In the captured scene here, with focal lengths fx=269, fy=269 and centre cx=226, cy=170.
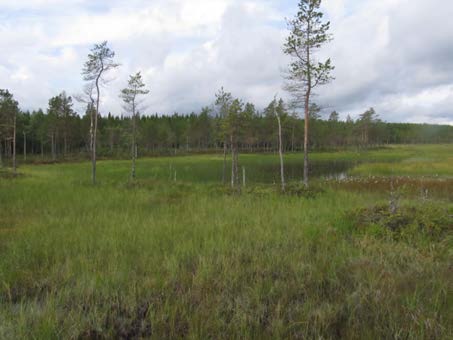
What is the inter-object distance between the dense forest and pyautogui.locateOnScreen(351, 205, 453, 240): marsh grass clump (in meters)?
12.5

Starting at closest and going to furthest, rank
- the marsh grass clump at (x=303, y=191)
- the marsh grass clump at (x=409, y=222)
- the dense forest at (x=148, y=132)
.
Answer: the marsh grass clump at (x=409, y=222) → the marsh grass clump at (x=303, y=191) → the dense forest at (x=148, y=132)

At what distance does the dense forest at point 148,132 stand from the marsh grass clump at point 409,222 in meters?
12.5

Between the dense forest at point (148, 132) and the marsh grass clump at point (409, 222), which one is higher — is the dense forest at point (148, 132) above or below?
above

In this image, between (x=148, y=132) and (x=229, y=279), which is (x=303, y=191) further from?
(x=148, y=132)

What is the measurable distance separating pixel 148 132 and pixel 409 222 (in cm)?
8154

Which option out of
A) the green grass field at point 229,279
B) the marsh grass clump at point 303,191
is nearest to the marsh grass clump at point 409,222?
the green grass field at point 229,279

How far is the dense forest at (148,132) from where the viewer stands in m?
43.8

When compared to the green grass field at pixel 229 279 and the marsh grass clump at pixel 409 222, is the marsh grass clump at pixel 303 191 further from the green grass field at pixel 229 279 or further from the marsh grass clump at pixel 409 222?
the green grass field at pixel 229 279

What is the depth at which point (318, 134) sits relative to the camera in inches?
3969

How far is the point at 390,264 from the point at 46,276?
18.7 ft

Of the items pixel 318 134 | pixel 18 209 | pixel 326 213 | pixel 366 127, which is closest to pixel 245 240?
pixel 326 213

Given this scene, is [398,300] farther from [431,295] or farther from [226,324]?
[226,324]

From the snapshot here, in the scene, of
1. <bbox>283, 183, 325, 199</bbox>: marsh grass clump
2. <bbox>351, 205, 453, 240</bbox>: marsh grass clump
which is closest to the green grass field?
<bbox>351, 205, 453, 240</bbox>: marsh grass clump

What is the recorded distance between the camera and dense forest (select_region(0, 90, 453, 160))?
4383cm
